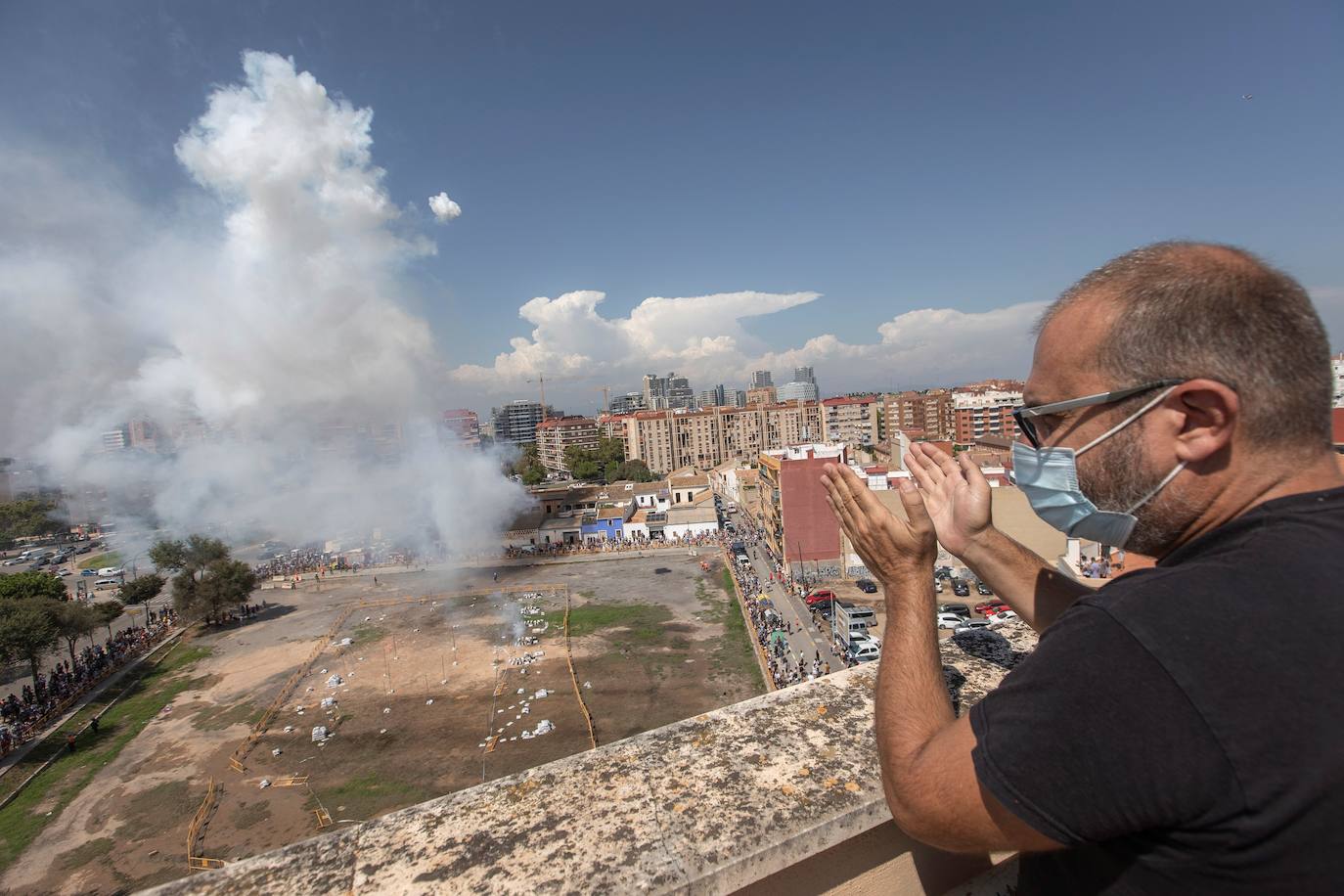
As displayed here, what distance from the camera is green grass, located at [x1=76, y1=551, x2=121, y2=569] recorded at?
140 feet

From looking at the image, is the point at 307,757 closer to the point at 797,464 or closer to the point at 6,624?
the point at 6,624

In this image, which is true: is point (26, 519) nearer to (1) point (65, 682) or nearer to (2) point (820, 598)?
(1) point (65, 682)

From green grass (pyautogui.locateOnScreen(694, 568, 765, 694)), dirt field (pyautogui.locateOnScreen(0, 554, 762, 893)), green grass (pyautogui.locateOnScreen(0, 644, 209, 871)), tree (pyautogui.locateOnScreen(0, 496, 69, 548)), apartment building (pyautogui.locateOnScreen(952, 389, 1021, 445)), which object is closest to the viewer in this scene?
dirt field (pyautogui.locateOnScreen(0, 554, 762, 893))

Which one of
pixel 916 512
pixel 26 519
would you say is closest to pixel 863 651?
pixel 916 512

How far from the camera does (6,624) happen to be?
19.8 metres

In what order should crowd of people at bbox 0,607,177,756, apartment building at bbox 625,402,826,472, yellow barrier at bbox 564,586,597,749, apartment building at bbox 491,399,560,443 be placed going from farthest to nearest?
apartment building at bbox 491,399,560,443
apartment building at bbox 625,402,826,472
crowd of people at bbox 0,607,177,756
yellow barrier at bbox 564,586,597,749

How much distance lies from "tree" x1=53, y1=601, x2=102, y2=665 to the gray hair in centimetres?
3043

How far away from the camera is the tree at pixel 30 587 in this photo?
943 inches

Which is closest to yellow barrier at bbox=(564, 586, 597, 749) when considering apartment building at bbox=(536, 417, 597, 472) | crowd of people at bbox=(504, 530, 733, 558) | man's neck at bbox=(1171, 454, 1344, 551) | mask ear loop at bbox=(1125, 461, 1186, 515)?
crowd of people at bbox=(504, 530, 733, 558)

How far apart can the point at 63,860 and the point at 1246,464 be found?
20.2 m

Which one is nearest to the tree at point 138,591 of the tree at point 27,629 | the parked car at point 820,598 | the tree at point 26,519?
the tree at point 27,629

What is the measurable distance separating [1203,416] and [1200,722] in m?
0.53

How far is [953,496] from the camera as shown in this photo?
181cm

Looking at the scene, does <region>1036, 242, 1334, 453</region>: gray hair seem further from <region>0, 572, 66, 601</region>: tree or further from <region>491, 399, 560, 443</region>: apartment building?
<region>491, 399, 560, 443</region>: apartment building
